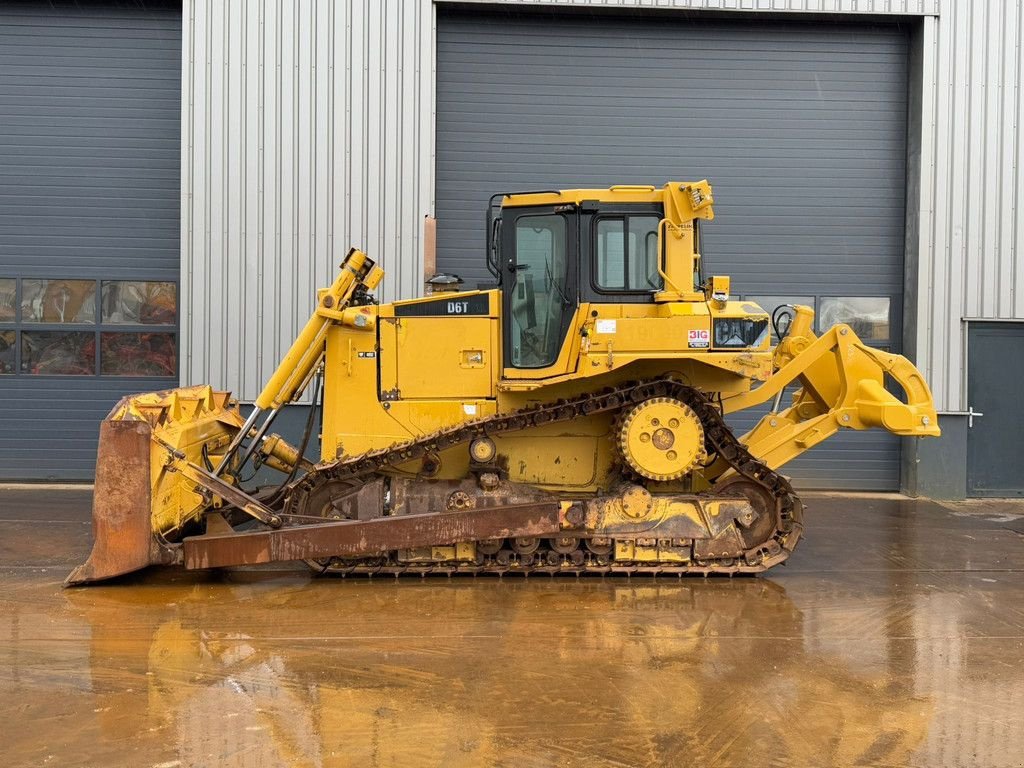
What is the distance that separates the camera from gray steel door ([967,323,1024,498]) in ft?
39.9

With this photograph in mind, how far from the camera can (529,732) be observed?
448cm

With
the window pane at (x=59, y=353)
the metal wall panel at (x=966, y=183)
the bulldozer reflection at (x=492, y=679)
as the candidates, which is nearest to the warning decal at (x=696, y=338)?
the bulldozer reflection at (x=492, y=679)

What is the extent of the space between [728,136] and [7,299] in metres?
9.85

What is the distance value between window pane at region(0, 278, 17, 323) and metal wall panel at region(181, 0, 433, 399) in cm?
259

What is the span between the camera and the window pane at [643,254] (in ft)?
24.5

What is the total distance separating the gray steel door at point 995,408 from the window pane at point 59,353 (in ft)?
38.3

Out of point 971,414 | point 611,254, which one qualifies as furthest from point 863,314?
point 611,254

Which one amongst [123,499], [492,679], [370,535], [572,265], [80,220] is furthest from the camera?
[80,220]

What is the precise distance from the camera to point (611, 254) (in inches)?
294

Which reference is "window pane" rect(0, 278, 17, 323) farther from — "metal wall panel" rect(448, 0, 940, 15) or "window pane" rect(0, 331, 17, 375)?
"metal wall panel" rect(448, 0, 940, 15)

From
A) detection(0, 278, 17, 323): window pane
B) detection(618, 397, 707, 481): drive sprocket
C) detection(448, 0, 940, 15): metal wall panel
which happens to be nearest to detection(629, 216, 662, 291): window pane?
detection(618, 397, 707, 481): drive sprocket

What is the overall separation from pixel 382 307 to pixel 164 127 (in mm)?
6432

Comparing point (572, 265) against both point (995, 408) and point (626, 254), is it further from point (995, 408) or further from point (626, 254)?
point (995, 408)

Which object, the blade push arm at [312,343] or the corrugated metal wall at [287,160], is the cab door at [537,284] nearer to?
the blade push arm at [312,343]
